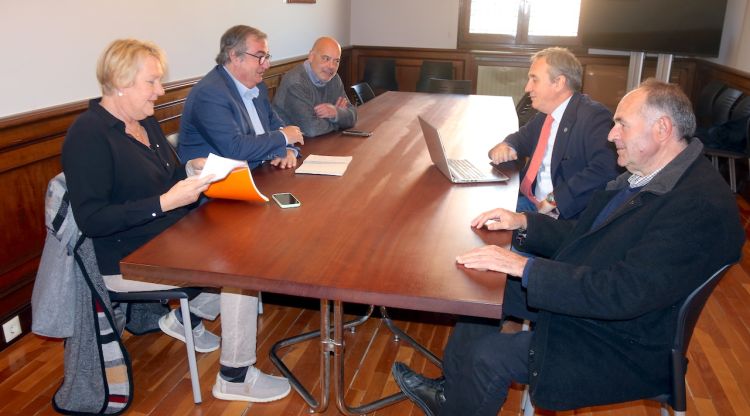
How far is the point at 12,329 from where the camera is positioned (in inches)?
109

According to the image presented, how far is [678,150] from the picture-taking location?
1.76m

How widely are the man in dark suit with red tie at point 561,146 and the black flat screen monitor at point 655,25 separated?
366 centimetres

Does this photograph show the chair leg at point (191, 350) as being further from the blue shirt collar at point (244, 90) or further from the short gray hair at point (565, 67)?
the short gray hair at point (565, 67)

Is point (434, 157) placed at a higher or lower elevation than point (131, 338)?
higher

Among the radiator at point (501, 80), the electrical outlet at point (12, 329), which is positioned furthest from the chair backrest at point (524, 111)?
the electrical outlet at point (12, 329)

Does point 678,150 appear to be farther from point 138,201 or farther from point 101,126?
point 101,126

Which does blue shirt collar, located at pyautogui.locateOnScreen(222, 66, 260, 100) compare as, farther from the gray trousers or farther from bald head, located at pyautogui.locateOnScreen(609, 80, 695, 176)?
bald head, located at pyautogui.locateOnScreen(609, 80, 695, 176)

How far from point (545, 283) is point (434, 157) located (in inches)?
45.8

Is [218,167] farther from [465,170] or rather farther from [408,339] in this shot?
[408,339]

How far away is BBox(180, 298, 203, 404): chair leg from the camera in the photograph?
2.23 m

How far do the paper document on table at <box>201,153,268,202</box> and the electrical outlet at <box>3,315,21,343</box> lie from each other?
1300 millimetres

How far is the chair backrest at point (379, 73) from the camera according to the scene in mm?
7949

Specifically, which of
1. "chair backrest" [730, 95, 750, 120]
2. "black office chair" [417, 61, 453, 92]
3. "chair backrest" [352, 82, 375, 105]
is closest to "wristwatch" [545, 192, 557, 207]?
"chair backrest" [352, 82, 375, 105]

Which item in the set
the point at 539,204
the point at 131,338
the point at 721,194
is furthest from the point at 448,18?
the point at 721,194
